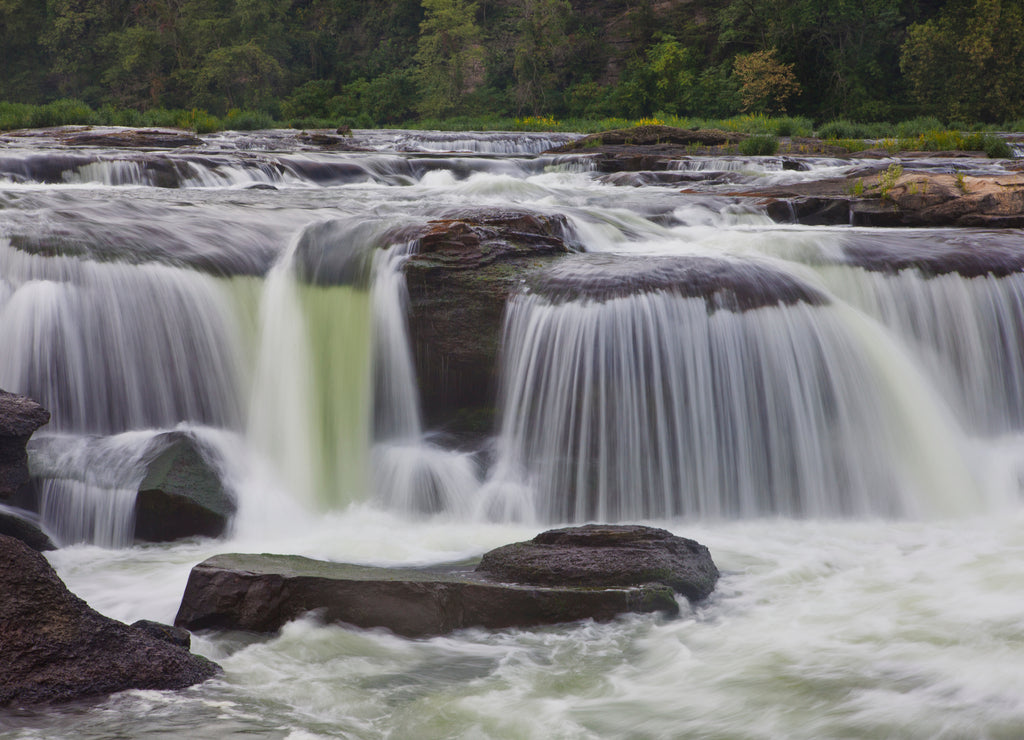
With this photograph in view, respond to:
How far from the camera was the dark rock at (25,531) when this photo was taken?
528 centimetres

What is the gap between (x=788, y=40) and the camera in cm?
3881

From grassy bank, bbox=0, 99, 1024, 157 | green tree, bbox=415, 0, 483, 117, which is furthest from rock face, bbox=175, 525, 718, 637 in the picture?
green tree, bbox=415, 0, 483, 117

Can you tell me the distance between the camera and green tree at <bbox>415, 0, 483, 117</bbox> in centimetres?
4538

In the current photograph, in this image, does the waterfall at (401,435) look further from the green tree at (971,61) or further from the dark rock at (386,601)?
the green tree at (971,61)

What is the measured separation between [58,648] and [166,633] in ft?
1.77

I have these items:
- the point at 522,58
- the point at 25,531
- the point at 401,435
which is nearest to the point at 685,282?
the point at 401,435

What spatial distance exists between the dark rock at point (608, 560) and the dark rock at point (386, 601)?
0.45 feet

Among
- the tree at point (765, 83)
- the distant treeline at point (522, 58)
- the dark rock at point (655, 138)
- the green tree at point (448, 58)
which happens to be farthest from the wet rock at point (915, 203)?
the green tree at point (448, 58)

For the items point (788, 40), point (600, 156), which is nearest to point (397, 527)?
point (600, 156)

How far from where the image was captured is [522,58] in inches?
1711

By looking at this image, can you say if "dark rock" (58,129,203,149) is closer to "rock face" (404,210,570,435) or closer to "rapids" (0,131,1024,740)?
"rapids" (0,131,1024,740)

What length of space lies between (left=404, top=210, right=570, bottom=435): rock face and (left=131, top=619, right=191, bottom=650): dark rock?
3.07 metres

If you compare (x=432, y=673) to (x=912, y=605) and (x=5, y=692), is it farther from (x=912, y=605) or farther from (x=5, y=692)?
(x=912, y=605)

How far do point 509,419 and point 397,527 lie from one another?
111cm
